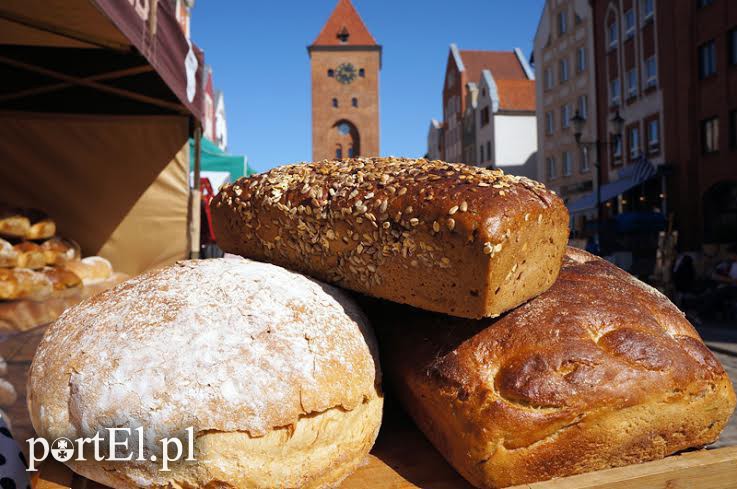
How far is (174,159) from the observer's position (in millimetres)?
4914

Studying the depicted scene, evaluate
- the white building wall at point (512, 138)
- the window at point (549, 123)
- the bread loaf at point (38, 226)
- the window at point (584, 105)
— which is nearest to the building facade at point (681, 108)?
the window at point (584, 105)

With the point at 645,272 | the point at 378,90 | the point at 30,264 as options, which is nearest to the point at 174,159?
the point at 30,264

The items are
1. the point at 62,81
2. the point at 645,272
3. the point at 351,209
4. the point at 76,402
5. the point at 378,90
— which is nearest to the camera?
the point at 76,402

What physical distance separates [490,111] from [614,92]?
12.5 m

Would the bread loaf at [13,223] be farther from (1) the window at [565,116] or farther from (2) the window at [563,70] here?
(2) the window at [563,70]

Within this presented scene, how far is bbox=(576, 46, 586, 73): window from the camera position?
2100 centimetres

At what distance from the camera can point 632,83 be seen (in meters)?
17.5

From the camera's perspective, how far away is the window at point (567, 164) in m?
22.8

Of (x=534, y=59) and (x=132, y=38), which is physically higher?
(x=534, y=59)

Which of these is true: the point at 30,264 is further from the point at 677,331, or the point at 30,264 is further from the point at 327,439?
the point at 677,331

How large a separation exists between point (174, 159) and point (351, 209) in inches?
164

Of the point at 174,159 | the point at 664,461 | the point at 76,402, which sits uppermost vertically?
the point at 174,159

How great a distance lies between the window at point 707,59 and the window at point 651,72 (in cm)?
178

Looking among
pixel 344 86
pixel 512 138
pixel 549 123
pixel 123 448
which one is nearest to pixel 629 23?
pixel 549 123
